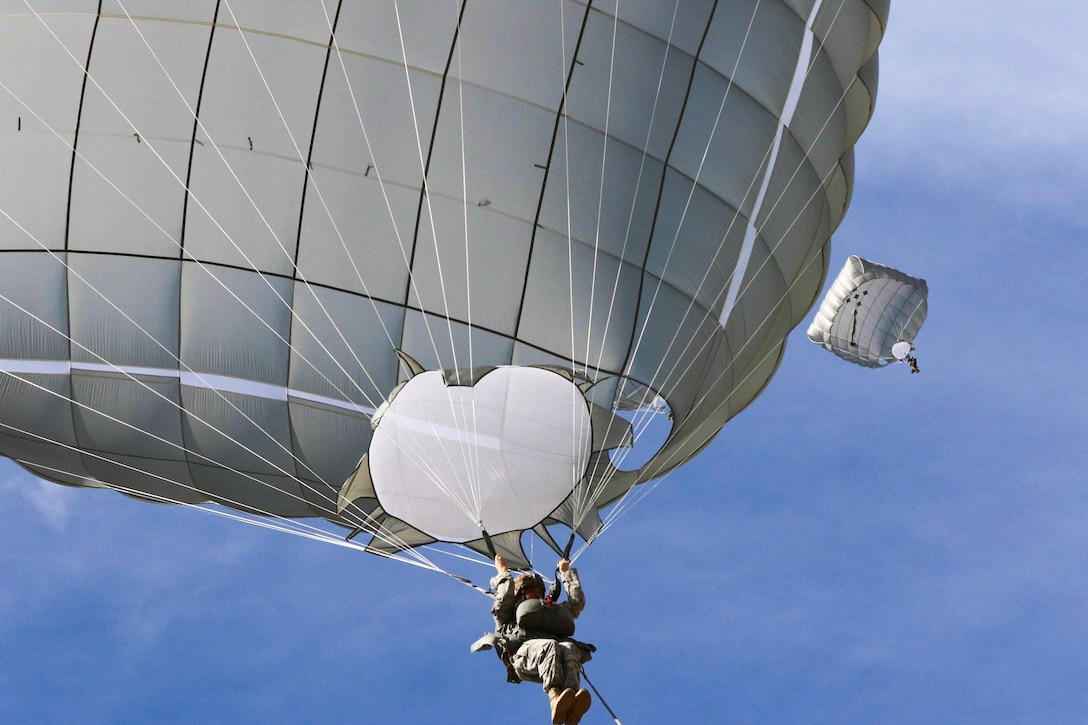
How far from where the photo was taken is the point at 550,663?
9.38 meters

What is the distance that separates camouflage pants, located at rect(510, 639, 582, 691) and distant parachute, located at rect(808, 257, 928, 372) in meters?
12.2

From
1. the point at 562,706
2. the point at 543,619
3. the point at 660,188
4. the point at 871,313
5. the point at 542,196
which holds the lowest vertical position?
the point at 562,706

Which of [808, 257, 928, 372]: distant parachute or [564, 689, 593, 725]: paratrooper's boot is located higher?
[808, 257, 928, 372]: distant parachute

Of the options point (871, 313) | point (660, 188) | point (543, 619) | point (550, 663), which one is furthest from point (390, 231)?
point (871, 313)

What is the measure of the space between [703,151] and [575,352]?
6.00ft

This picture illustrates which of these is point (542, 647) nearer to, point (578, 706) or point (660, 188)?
point (578, 706)

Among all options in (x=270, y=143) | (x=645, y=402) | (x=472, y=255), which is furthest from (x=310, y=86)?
(x=645, y=402)

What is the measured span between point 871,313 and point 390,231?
1110cm

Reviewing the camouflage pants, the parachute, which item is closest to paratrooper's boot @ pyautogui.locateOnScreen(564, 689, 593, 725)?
the camouflage pants

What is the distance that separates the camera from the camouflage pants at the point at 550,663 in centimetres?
937

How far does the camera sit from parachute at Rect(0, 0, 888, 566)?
11.1 metres

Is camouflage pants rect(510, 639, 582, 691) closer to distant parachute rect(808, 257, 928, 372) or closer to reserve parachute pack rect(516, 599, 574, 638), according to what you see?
reserve parachute pack rect(516, 599, 574, 638)

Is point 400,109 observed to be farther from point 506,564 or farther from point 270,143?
point 506,564

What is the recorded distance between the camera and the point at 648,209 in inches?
450
